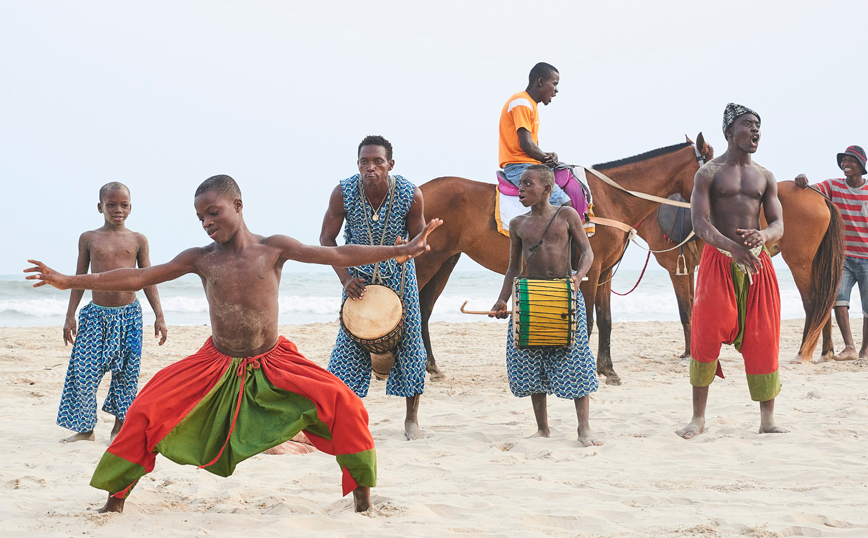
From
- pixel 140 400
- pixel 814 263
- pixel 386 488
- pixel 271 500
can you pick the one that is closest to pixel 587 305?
pixel 814 263

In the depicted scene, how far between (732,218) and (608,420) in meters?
1.75

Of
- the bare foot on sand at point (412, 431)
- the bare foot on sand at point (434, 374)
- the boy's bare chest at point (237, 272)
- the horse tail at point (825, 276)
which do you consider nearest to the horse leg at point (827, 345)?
the horse tail at point (825, 276)

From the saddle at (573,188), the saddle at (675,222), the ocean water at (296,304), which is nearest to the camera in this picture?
the saddle at (573,188)

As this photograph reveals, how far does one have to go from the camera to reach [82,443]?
5.10 meters

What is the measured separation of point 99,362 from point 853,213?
817 centimetres

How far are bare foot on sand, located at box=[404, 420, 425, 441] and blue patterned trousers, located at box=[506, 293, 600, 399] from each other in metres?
0.72

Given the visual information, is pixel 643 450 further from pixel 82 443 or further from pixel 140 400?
pixel 82 443

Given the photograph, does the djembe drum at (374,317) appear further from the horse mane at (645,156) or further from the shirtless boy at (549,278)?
the horse mane at (645,156)

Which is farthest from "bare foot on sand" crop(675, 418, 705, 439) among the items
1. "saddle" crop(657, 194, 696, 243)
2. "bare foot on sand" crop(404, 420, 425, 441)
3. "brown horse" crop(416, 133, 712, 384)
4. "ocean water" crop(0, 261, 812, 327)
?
"ocean water" crop(0, 261, 812, 327)

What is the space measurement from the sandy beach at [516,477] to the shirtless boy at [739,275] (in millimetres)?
492

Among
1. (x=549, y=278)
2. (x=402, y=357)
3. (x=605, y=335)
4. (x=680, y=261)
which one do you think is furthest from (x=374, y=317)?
(x=680, y=261)

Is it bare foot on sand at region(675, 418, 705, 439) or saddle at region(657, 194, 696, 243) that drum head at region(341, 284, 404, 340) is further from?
saddle at region(657, 194, 696, 243)

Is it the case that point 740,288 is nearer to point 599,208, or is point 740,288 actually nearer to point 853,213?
point 599,208

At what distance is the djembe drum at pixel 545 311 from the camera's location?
15.6ft
